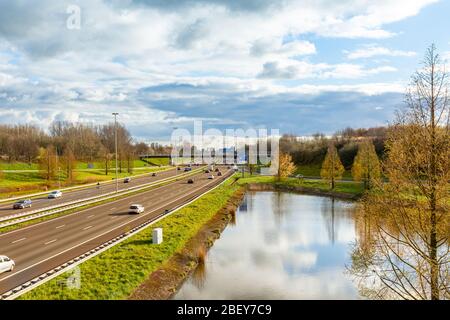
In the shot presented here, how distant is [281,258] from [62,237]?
1879 cm

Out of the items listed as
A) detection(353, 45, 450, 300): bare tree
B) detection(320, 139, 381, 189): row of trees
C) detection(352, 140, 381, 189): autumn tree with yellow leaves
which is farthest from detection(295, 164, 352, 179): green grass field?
detection(353, 45, 450, 300): bare tree

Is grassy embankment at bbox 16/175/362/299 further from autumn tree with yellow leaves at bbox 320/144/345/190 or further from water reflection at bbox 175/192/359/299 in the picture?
autumn tree with yellow leaves at bbox 320/144/345/190

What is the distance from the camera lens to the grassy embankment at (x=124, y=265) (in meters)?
20.7

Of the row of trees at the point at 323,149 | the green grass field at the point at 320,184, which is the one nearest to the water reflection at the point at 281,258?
the green grass field at the point at 320,184

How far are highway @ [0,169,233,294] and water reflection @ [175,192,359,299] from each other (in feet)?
28.1

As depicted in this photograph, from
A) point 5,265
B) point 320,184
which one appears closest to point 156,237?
point 5,265

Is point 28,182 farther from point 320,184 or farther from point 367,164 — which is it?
point 367,164

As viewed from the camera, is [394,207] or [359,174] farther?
[359,174]

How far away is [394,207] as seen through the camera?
1551 cm

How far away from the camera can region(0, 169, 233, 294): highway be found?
23906 mm

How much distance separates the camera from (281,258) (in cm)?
3419
